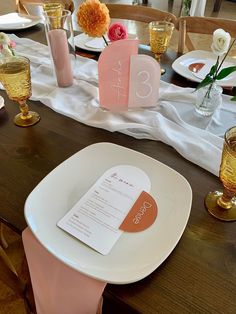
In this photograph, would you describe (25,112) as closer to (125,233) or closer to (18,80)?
(18,80)

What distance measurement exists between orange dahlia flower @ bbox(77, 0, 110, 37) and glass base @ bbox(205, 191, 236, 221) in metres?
0.47

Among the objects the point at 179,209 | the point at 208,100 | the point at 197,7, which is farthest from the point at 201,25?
the point at 197,7

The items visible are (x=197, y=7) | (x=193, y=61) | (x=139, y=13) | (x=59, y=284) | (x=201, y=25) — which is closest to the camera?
(x=59, y=284)

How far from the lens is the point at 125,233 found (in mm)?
448

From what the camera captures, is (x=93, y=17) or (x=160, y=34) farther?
(x=160, y=34)

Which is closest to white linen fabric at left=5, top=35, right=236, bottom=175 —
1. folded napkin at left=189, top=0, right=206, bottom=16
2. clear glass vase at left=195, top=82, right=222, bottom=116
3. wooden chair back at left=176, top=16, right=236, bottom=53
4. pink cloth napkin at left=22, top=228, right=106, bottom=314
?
clear glass vase at left=195, top=82, right=222, bottom=116

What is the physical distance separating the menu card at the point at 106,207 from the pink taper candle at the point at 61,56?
1.38ft

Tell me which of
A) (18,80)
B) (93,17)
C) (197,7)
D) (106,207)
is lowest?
(197,7)

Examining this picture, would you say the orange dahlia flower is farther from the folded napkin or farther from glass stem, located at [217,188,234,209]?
the folded napkin

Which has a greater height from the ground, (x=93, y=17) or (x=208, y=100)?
(x=93, y=17)

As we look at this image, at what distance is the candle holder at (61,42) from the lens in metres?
0.78

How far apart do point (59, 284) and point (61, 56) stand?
0.62 m

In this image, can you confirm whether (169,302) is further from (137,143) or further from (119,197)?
(137,143)

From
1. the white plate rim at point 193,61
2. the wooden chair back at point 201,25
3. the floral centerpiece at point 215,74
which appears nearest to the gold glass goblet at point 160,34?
the white plate rim at point 193,61
